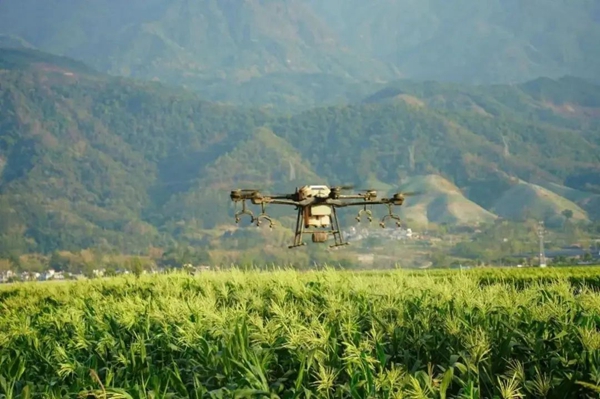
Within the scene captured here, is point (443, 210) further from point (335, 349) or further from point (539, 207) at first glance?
point (335, 349)

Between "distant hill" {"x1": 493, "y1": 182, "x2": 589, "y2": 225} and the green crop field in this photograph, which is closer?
the green crop field

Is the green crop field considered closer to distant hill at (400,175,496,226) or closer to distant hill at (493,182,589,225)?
distant hill at (400,175,496,226)

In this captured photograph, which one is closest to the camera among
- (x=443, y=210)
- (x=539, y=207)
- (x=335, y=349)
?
(x=335, y=349)

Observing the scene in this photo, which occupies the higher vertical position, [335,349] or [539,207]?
[335,349]

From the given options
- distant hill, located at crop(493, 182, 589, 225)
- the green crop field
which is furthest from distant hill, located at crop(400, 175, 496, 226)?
the green crop field

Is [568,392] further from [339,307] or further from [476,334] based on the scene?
[339,307]

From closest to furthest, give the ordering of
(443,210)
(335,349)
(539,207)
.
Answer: (335,349), (443,210), (539,207)

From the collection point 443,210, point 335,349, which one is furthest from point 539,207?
point 335,349

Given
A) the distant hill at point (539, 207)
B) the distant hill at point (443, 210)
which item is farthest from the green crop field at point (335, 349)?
the distant hill at point (539, 207)
